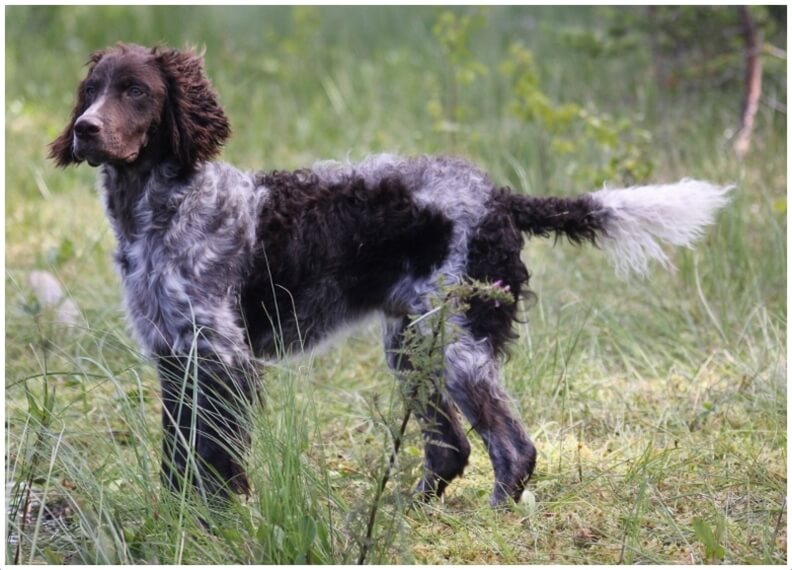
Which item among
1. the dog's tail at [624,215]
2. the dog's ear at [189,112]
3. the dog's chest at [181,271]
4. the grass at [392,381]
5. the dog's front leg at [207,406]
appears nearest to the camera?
the grass at [392,381]

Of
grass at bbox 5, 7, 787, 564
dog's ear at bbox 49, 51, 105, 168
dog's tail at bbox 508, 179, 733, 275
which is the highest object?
dog's ear at bbox 49, 51, 105, 168

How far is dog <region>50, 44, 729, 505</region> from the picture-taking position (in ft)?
12.7

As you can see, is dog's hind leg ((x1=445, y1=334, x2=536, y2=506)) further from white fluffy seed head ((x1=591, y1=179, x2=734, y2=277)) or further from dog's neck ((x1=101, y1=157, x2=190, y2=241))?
dog's neck ((x1=101, y1=157, x2=190, y2=241))

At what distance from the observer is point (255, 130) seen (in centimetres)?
855

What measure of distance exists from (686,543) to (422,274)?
126 cm

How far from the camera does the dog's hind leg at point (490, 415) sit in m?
3.91

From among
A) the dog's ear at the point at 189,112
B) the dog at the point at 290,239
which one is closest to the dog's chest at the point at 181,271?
the dog at the point at 290,239

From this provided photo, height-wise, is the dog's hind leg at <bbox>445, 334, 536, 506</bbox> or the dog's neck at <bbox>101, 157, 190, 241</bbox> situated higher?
the dog's neck at <bbox>101, 157, 190, 241</bbox>

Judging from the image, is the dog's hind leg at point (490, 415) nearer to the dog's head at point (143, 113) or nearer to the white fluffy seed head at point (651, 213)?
the white fluffy seed head at point (651, 213)

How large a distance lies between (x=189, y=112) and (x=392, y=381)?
1.39 meters

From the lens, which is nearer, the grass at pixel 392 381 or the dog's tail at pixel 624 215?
the grass at pixel 392 381

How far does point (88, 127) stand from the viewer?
12.3 ft

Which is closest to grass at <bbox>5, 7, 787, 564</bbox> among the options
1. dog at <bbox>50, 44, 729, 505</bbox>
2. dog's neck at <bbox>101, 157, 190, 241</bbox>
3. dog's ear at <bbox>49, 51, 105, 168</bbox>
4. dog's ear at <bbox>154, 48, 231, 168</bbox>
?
dog at <bbox>50, 44, 729, 505</bbox>

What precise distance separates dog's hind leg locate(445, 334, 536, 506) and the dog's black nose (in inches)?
53.5
